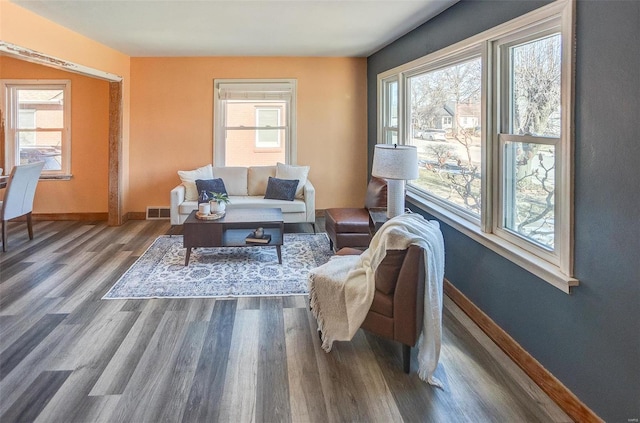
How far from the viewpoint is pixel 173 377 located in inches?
91.0

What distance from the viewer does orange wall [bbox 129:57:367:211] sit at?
20.9ft

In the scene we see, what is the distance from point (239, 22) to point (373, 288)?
3.24m

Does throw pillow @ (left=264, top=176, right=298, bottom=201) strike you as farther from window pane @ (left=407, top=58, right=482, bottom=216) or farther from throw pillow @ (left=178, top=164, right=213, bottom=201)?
window pane @ (left=407, top=58, right=482, bottom=216)

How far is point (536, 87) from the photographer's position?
2557mm

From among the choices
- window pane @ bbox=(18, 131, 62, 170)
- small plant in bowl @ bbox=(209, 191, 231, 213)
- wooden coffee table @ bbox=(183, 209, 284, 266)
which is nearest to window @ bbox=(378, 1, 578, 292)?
wooden coffee table @ bbox=(183, 209, 284, 266)

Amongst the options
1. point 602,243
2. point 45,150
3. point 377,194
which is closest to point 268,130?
point 377,194

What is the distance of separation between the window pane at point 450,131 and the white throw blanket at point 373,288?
1.10 meters

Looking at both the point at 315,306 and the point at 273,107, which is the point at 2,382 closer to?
the point at 315,306

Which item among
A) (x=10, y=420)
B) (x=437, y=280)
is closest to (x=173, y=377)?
(x=10, y=420)

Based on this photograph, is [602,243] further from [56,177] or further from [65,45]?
[56,177]

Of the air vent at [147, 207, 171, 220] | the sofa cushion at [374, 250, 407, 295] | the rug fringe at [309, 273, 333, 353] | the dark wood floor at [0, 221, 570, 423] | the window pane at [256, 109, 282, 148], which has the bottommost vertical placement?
the dark wood floor at [0, 221, 570, 423]

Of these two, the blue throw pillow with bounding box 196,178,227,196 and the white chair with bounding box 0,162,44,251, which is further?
the blue throw pillow with bounding box 196,178,227,196

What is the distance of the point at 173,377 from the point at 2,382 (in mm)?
886

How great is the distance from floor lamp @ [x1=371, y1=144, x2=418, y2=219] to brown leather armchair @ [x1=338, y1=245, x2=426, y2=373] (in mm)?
1155
